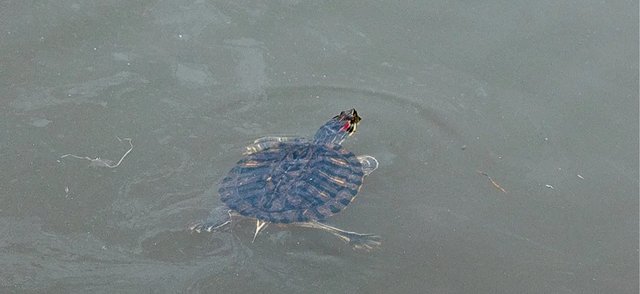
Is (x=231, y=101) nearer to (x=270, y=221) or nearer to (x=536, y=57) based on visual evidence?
(x=270, y=221)

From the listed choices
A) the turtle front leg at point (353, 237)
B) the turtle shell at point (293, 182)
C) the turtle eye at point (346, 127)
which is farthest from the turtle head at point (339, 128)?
the turtle front leg at point (353, 237)

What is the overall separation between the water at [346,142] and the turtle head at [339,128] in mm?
135

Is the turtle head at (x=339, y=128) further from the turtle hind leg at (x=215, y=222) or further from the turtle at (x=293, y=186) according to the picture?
the turtle hind leg at (x=215, y=222)

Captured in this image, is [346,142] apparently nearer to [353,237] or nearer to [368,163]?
[368,163]

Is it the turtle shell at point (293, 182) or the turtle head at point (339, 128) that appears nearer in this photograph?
the turtle shell at point (293, 182)

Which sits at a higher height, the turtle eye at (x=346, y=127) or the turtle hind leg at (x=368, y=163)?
the turtle eye at (x=346, y=127)

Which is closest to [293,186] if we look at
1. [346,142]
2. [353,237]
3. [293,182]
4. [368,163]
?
[293,182]

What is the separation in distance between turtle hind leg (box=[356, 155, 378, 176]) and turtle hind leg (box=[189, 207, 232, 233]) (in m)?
0.81

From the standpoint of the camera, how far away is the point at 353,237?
3611 millimetres

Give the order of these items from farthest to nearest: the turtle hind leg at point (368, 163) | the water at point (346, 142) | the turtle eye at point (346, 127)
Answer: the turtle eye at point (346, 127), the turtle hind leg at point (368, 163), the water at point (346, 142)

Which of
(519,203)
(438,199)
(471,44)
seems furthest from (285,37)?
(519,203)

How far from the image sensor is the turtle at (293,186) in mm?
3520

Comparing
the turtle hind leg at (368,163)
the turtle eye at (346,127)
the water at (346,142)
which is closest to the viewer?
the water at (346,142)

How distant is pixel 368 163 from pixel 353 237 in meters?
0.52
